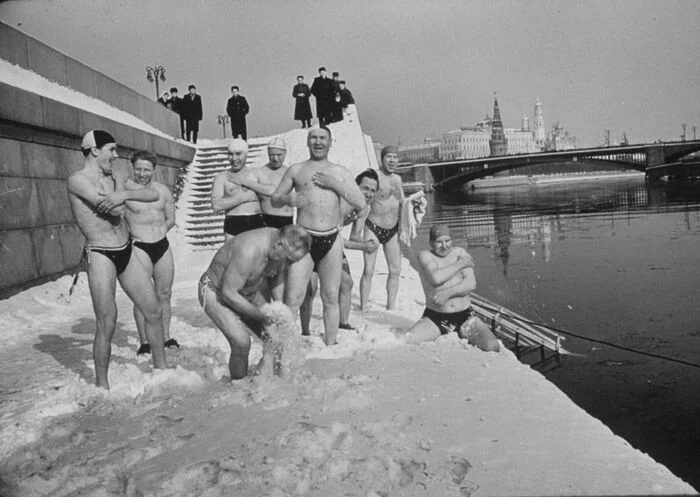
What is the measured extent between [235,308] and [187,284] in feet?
19.5

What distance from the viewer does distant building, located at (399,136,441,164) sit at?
146 meters

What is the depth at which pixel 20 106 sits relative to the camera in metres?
7.53

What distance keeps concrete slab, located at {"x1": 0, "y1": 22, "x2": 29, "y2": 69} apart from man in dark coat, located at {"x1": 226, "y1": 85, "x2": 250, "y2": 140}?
9.31 meters

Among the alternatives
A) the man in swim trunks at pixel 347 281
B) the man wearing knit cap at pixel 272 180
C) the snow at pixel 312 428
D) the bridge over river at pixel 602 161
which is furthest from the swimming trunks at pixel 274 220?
the bridge over river at pixel 602 161

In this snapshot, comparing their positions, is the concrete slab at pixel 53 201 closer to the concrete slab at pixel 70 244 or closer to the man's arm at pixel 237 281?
the concrete slab at pixel 70 244

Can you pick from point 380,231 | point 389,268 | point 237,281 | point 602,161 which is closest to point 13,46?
point 380,231

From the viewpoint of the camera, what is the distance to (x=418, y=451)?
2990mm

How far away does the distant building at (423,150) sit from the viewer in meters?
146

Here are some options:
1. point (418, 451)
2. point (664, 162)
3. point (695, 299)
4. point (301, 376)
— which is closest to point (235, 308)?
point (301, 376)

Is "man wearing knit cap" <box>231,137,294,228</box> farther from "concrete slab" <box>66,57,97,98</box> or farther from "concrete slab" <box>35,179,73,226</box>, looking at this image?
"concrete slab" <box>66,57,97,98</box>

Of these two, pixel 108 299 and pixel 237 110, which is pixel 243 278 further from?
pixel 237 110

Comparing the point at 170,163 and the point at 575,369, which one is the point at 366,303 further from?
the point at 170,163

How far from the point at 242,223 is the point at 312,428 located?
3.38 metres

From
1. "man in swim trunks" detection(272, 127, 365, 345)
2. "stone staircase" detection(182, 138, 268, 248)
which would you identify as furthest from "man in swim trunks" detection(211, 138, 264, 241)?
"stone staircase" detection(182, 138, 268, 248)
